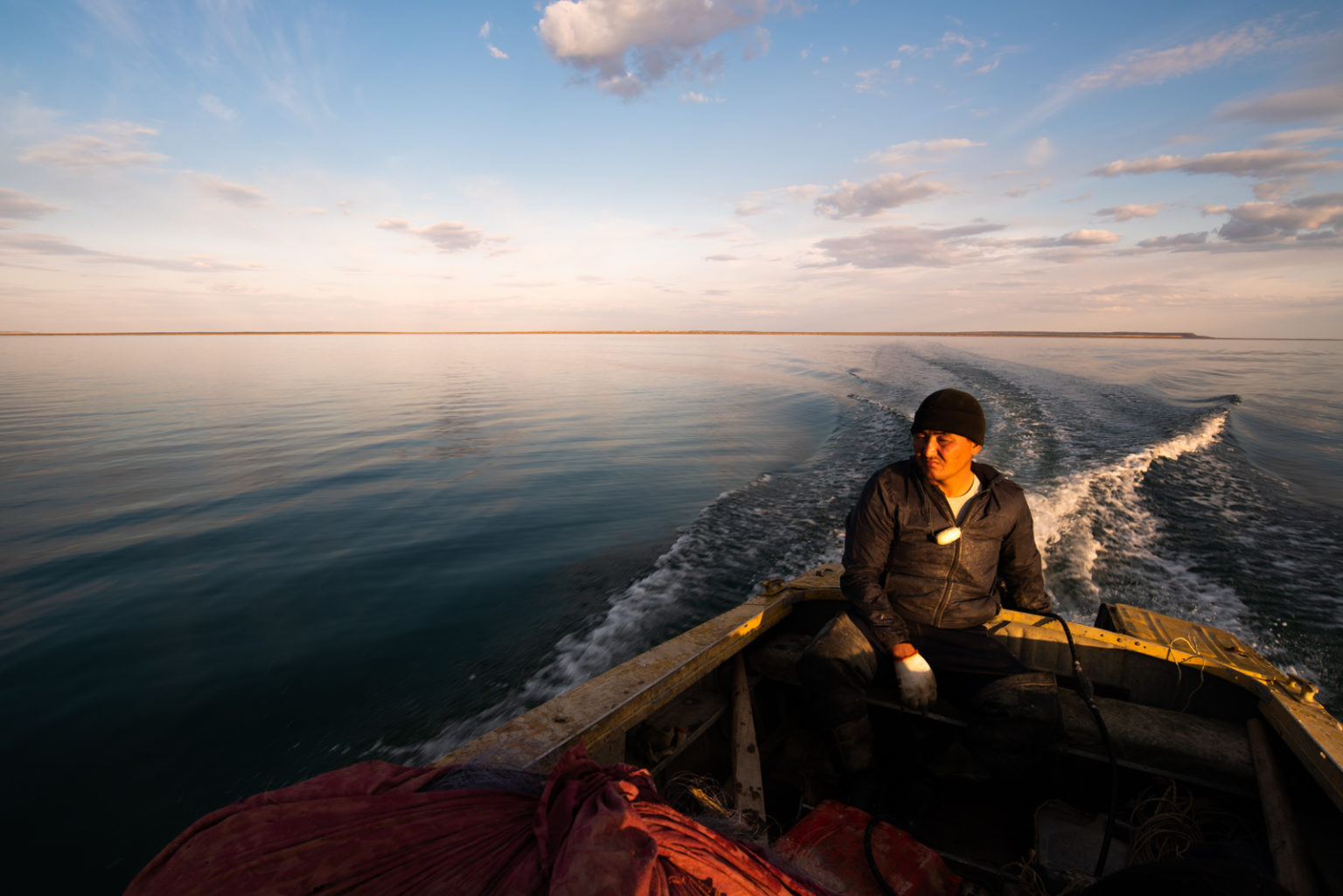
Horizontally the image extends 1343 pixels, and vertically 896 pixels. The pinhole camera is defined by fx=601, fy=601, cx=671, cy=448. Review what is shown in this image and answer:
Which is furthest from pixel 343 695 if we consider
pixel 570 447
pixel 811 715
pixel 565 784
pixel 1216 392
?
pixel 1216 392

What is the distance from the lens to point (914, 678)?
3.05 metres

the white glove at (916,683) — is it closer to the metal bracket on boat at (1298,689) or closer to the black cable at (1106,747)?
the black cable at (1106,747)

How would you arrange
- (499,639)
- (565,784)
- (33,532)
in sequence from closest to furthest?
(565,784)
(499,639)
(33,532)

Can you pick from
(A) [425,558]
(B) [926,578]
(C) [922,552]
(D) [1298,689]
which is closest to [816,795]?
(B) [926,578]

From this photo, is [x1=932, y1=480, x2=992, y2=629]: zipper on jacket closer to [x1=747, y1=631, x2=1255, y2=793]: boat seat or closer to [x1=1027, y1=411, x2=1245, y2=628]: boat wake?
[x1=747, y1=631, x2=1255, y2=793]: boat seat

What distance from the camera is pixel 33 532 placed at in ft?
24.9

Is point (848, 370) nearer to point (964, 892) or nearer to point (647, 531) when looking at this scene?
point (647, 531)

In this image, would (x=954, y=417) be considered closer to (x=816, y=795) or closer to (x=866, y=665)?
(x=866, y=665)

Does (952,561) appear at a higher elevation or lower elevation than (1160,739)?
higher

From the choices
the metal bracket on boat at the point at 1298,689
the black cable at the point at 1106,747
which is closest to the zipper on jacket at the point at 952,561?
the black cable at the point at 1106,747

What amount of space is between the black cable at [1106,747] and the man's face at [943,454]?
1022 mm

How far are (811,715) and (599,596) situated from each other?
12.0ft

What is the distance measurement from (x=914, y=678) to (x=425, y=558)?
5.85m

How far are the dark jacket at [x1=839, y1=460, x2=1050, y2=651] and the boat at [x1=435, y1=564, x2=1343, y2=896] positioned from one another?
14.8 inches
